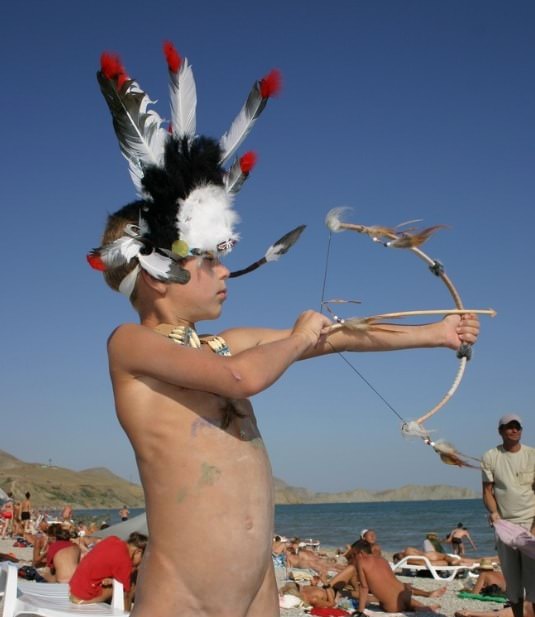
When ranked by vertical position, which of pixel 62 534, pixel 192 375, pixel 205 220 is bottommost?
pixel 62 534

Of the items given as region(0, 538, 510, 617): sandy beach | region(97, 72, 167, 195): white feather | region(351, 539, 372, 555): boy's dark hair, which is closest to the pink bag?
region(0, 538, 510, 617): sandy beach

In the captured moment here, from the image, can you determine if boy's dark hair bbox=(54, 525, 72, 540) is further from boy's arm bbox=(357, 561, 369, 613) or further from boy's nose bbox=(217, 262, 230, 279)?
boy's nose bbox=(217, 262, 230, 279)

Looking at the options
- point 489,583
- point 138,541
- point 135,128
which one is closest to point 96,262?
point 135,128

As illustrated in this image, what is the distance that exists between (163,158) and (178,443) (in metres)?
1.06

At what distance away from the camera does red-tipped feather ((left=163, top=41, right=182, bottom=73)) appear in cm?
306

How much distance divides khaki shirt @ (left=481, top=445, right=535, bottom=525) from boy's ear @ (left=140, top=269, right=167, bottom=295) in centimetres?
572

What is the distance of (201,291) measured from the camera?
9.24ft

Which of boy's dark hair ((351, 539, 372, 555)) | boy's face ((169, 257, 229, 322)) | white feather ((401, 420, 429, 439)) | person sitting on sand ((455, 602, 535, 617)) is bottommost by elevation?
person sitting on sand ((455, 602, 535, 617))

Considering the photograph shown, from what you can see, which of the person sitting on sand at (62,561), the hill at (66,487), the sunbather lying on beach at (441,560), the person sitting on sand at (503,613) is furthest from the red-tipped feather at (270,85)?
the hill at (66,487)

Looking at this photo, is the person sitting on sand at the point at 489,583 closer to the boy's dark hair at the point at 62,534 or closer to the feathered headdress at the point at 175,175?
the boy's dark hair at the point at 62,534

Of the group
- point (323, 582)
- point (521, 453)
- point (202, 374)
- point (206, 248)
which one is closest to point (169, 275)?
point (206, 248)

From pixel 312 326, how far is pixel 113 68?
1.23 metres

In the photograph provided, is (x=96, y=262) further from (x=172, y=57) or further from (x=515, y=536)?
(x=515, y=536)

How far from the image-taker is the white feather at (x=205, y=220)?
9.16 ft
